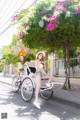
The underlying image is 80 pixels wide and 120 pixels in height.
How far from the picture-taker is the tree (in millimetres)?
7992

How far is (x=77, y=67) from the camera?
12516 mm

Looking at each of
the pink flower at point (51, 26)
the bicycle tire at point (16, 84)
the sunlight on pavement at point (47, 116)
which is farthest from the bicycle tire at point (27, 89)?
→ the pink flower at point (51, 26)

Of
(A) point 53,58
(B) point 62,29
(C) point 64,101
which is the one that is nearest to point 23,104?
(C) point 64,101

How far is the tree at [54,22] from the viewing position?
26.2ft

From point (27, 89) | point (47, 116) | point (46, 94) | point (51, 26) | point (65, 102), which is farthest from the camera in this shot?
point (51, 26)

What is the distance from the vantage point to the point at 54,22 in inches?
309

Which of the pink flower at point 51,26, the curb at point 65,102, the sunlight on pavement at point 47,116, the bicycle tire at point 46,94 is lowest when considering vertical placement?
the sunlight on pavement at point 47,116

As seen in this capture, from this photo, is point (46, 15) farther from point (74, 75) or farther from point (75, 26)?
point (74, 75)

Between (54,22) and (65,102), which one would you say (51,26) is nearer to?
(54,22)

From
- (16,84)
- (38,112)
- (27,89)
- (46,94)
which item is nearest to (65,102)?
(46,94)

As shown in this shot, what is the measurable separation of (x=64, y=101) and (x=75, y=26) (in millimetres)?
2939

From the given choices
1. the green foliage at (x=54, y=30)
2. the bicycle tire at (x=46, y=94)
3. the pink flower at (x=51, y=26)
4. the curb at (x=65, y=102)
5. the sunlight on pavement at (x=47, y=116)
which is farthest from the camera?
the green foliage at (x=54, y=30)

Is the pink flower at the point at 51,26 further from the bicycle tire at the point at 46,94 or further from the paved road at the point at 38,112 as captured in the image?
the paved road at the point at 38,112

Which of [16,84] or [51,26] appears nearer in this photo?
[51,26]
